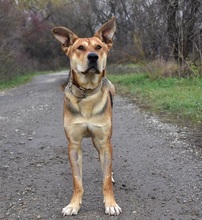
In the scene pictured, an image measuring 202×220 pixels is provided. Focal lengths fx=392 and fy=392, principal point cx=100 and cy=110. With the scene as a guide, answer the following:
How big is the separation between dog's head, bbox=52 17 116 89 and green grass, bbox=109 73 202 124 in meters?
4.02

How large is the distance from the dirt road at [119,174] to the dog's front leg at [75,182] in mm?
91

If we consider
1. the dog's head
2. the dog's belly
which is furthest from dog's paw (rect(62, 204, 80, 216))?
the dog's head

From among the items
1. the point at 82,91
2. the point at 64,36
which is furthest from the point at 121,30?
the point at 82,91

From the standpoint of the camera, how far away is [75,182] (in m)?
3.97

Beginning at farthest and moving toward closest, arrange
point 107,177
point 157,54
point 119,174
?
1. point 157,54
2. point 119,174
3. point 107,177

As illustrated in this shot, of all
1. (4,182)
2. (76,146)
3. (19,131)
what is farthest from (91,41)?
(19,131)

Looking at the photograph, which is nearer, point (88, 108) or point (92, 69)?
point (92, 69)

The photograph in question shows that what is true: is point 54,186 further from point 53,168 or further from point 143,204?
point 143,204

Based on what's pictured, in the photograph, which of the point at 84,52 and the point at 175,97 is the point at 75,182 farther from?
the point at 175,97

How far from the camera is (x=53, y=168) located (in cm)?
543

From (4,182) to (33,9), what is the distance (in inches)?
1724

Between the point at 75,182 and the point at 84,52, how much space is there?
1.31 meters

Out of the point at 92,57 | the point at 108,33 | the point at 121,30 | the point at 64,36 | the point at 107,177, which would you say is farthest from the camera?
the point at 121,30

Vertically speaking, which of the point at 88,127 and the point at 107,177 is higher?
the point at 88,127
